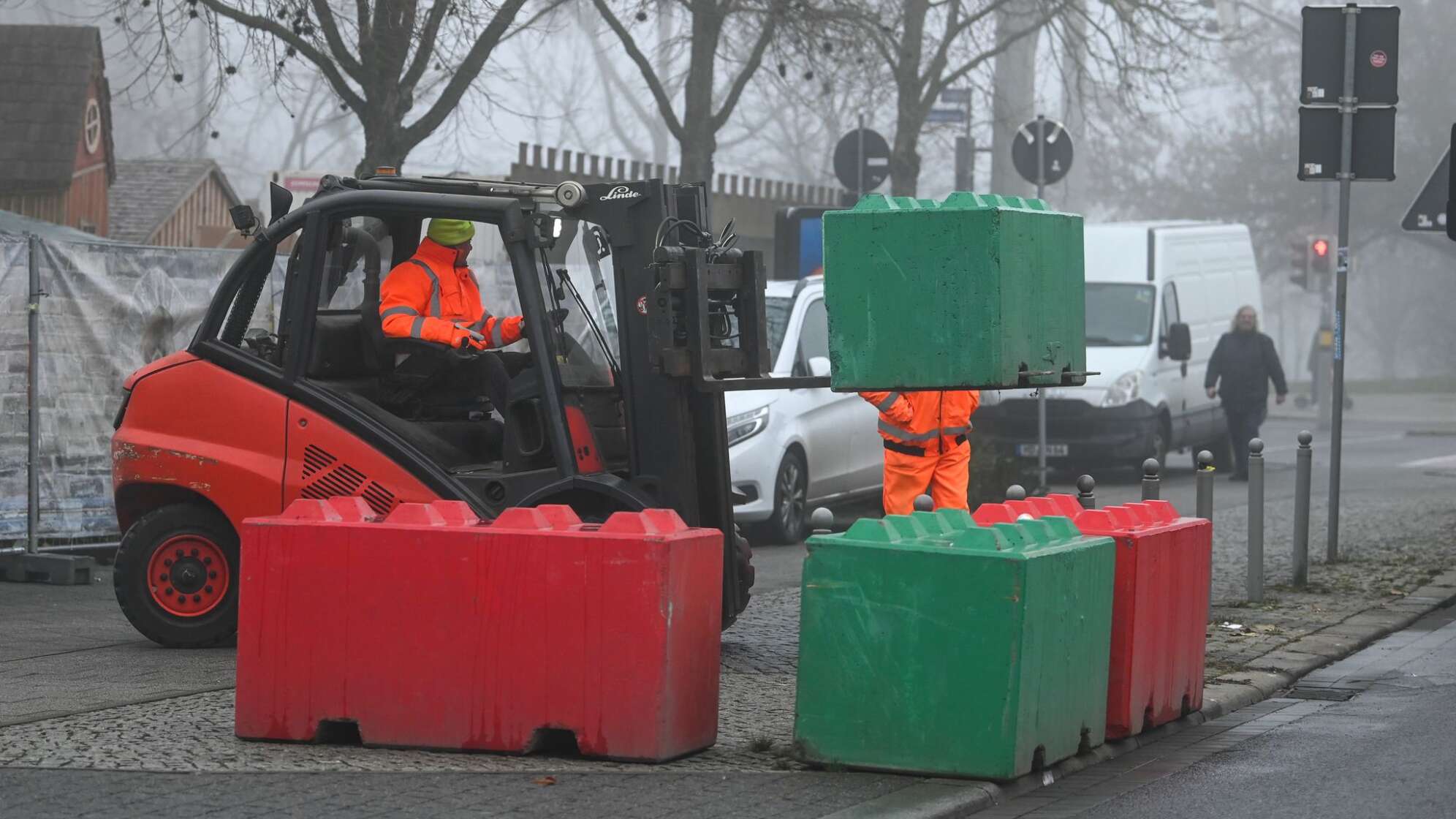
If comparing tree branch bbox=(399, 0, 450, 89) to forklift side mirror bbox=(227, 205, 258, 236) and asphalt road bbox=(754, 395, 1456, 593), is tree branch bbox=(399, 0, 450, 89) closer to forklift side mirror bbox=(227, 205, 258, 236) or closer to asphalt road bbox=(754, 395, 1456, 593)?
asphalt road bbox=(754, 395, 1456, 593)

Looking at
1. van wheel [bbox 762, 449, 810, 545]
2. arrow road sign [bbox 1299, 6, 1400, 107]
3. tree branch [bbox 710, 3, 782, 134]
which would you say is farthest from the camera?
tree branch [bbox 710, 3, 782, 134]

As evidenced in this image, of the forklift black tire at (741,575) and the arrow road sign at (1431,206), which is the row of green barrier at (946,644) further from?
the arrow road sign at (1431,206)

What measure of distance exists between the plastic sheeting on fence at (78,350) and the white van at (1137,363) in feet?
26.2

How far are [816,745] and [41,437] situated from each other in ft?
25.5

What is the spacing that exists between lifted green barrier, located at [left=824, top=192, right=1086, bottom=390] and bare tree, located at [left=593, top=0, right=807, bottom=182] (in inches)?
468

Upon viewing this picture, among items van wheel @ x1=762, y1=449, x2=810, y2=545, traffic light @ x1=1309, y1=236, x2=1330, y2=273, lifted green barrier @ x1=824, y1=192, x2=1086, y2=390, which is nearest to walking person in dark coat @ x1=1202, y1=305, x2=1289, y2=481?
van wheel @ x1=762, y1=449, x2=810, y2=545

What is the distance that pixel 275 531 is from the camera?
23.4ft

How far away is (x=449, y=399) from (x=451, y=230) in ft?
2.38

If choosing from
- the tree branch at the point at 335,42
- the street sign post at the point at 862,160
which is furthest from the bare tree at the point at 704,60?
the tree branch at the point at 335,42

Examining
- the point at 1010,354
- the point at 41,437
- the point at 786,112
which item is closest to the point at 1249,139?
the point at 786,112

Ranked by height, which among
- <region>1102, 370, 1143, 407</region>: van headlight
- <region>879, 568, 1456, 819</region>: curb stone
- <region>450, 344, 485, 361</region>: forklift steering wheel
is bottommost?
<region>879, 568, 1456, 819</region>: curb stone

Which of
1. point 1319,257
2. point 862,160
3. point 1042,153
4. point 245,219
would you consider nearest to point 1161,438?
point 862,160

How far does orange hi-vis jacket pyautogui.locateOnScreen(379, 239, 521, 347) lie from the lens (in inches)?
354

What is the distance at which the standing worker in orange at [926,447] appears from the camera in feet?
32.9
